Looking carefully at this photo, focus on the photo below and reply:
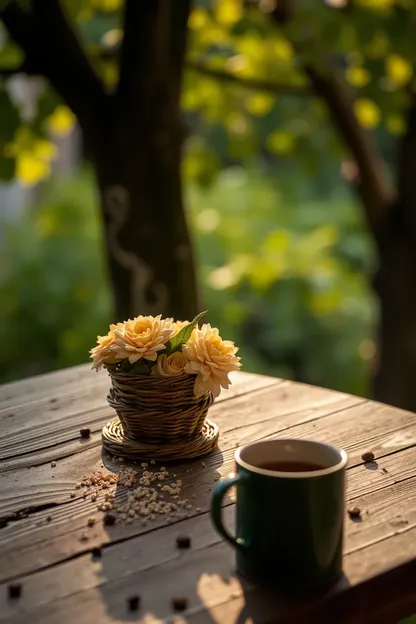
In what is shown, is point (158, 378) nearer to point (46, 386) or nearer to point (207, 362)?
point (207, 362)

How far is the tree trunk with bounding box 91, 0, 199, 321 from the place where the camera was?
2.15 metres

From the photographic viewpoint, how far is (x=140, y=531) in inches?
42.7

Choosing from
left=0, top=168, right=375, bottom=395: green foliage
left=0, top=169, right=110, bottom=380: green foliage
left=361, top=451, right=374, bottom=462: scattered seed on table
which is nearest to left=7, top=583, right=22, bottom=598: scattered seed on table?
left=361, top=451, right=374, bottom=462: scattered seed on table

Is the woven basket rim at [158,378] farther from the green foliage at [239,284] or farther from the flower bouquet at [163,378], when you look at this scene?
the green foliage at [239,284]

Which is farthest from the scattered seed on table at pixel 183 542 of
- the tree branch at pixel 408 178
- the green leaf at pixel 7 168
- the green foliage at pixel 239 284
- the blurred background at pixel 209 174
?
the green foliage at pixel 239 284

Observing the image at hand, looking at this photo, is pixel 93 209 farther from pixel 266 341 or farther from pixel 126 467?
pixel 126 467

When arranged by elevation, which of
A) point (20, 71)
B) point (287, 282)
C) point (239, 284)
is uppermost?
point (20, 71)

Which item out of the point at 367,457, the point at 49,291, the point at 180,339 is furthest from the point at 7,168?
the point at 49,291

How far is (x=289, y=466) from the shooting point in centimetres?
106

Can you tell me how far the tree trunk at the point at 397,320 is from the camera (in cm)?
303

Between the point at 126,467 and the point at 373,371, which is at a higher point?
the point at 126,467

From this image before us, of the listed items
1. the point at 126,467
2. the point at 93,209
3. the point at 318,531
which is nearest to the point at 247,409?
the point at 126,467

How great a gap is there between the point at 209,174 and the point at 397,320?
0.89 metres

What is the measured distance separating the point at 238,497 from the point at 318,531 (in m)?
0.09
